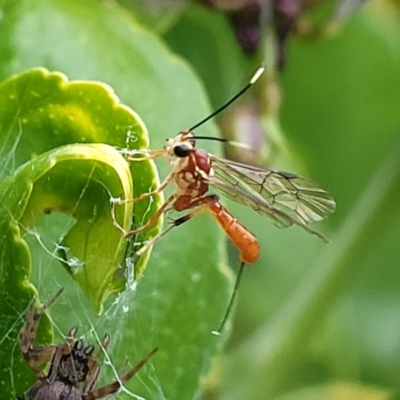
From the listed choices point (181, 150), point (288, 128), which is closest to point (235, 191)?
point (181, 150)

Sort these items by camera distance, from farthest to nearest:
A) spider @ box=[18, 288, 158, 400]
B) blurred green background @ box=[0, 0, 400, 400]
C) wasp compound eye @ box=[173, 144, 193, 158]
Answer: blurred green background @ box=[0, 0, 400, 400]
wasp compound eye @ box=[173, 144, 193, 158]
spider @ box=[18, 288, 158, 400]

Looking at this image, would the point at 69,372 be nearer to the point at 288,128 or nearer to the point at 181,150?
the point at 181,150

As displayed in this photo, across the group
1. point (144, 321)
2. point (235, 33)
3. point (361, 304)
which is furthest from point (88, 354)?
point (361, 304)

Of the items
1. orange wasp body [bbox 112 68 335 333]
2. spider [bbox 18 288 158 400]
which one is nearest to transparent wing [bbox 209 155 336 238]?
orange wasp body [bbox 112 68 335 333]

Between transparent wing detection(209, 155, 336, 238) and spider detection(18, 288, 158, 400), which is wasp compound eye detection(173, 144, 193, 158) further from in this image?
spider detection(18, 288, 158, 400)

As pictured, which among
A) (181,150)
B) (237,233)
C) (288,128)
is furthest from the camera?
(288,128)

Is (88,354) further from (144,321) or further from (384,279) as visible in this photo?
(384,279)
